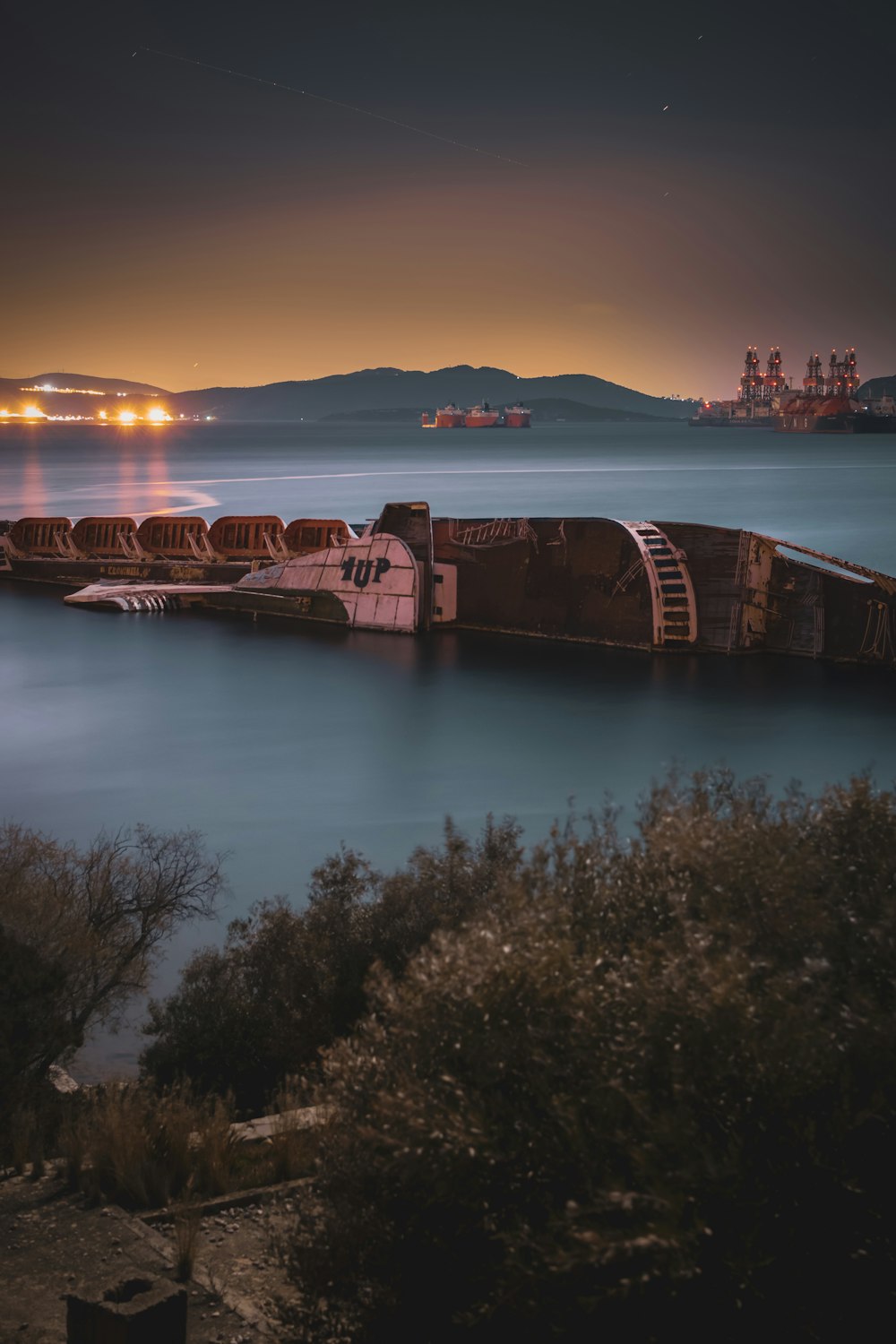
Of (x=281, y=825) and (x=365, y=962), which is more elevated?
(x=365, y=962)

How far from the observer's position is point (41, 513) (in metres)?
65.8

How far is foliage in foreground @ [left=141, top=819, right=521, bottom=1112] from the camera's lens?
8.82 metres

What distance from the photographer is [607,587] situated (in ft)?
84.8

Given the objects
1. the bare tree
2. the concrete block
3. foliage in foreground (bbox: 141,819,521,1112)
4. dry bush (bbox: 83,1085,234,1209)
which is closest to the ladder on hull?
the bare tree

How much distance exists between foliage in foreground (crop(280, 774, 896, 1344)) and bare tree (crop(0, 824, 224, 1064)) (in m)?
3.83

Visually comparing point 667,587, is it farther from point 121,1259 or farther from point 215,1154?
point 121,1259

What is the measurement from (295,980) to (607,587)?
58.3ft

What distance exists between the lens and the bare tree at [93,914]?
341 inches

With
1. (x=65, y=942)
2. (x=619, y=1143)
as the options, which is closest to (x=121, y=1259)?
(x=65, y=942)

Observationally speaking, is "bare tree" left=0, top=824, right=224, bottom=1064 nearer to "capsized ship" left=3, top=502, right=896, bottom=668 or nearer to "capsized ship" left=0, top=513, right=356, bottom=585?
"capsized ship" left=3, top=502, right=896, bottom=668

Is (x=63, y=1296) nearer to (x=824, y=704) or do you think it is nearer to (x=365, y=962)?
(x=365, y=962)

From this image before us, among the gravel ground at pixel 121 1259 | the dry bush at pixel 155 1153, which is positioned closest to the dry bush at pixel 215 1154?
the dry bush at pixel 155 1153

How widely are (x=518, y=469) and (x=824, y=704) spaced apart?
9657 centimetres

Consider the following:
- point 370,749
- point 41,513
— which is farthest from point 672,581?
point 41,513
